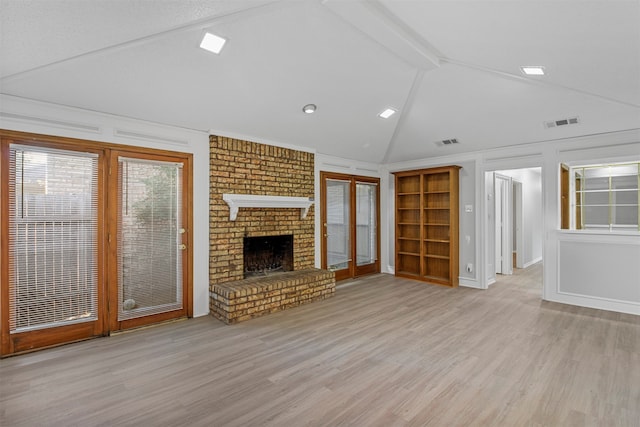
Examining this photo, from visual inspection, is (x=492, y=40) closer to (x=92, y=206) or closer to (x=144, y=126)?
(x=144, y=126)

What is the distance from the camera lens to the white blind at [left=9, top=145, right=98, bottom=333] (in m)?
3.09

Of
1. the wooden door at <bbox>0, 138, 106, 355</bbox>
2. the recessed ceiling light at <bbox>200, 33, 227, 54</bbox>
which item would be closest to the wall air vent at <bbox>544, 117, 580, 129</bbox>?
the recessed ceiling light at <bbox>200, 33, 227, 54</bbox>

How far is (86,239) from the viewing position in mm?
3480

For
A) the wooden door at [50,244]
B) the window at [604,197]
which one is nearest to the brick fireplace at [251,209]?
the wooden door at [50,244]

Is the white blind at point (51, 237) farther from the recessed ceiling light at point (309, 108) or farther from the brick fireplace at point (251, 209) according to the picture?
the recessed ceiling light at point (309, 108)

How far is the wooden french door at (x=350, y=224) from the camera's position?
6.16m

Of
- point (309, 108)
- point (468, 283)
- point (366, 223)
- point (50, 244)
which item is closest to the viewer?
point (50, 244)

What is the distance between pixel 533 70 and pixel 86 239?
524 cm

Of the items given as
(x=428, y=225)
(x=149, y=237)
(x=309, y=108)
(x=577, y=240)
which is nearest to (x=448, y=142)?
(x=428, y=225)

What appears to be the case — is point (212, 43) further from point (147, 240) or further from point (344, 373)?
point (344, 373)

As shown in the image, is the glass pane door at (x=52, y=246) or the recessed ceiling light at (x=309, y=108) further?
the recessed ceiling light at (x=309, y=108)

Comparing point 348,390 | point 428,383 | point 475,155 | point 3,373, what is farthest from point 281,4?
point 475,155

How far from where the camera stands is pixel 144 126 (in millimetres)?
3832

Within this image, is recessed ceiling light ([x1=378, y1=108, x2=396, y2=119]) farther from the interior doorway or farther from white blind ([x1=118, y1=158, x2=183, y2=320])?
white blind ([x1=118, y1=158, x2=183, y2=320])
